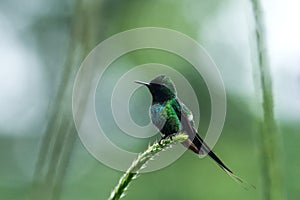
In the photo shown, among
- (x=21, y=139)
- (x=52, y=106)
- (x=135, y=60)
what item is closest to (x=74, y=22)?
(x=52, y=106)

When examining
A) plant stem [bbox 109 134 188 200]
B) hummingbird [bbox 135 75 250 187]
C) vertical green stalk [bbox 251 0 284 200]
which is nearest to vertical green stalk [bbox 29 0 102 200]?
plant stem [bbox 109 134 188 200]

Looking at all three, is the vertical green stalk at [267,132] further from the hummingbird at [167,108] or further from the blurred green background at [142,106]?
the blurred green background at [142,106]

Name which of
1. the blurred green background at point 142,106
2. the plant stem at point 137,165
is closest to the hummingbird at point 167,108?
the plant stem at point 137,165

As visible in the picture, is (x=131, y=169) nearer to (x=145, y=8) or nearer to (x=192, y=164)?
(x=192, y=164)

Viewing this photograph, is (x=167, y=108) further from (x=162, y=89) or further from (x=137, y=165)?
(x=137, y=165)

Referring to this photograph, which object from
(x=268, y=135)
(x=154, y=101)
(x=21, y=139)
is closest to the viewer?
(x=268, y=135)

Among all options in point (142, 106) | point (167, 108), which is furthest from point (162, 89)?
point (142, 106)
